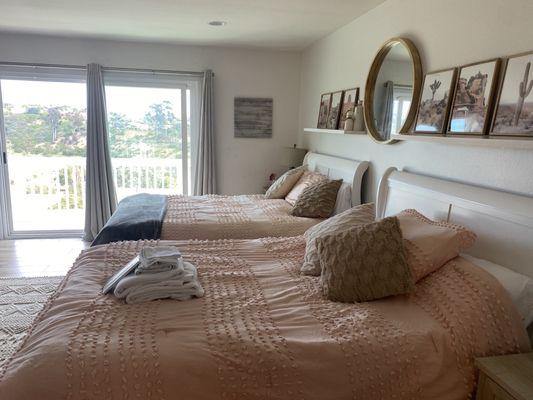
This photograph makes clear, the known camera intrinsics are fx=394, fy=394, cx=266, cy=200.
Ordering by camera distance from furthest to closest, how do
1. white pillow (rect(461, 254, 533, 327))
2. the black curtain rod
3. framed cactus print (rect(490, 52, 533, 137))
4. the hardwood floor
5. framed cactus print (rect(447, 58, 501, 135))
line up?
1. the black curtain rod
2. the hardwood floor
3. framed cactus print (rect(447, 58, 501, 135))
4. framed cactus print (rect(490, 52, 533, 137))
5. white pillow (rect(461, 254, 533, 327))

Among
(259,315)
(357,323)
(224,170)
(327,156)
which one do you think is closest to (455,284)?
(357,323)

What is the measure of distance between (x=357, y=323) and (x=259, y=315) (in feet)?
1.25

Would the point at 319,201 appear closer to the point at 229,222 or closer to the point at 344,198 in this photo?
the point at 344,198

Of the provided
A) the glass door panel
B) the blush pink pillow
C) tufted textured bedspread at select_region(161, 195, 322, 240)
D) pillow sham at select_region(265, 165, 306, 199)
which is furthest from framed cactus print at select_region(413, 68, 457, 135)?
the glass door panel

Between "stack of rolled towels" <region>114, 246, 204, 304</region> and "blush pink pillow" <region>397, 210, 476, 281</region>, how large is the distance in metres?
0.95

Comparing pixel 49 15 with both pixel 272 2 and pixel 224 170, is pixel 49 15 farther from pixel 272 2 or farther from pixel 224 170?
pixel 224 170

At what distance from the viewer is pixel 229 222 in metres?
3.05

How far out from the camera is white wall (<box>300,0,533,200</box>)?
177 centimetres

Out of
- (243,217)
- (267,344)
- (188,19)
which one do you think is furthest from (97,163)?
(267,344)

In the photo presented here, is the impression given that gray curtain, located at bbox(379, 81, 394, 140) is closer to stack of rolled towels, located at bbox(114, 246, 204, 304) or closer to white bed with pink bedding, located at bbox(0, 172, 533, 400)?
white bed with pink bedding, located at bbox(0, 172, 533, 400)

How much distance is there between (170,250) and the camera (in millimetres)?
2023

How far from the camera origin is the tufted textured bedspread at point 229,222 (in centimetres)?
292

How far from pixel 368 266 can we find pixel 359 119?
1765mm

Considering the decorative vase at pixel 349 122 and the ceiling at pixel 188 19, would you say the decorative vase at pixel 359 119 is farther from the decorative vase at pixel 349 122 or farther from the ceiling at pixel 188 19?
the ceiling at pixel 188 19
